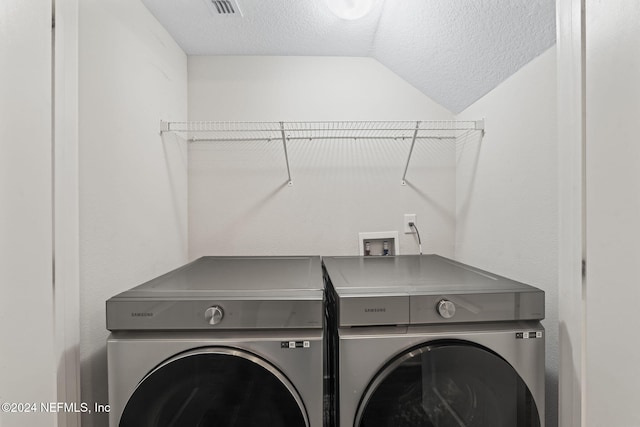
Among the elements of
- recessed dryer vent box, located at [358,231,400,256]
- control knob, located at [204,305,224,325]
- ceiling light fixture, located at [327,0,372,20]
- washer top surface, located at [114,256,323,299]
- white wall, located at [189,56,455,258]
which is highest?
ceiling light fixture, located at [327,0,372,20]

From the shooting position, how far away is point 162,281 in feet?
3.76

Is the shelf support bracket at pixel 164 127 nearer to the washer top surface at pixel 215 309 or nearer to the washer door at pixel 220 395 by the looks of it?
the washer top surface at pixel 215 309

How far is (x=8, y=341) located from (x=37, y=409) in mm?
235

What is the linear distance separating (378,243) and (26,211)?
1547mm

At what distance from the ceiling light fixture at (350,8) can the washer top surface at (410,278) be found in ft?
3.86

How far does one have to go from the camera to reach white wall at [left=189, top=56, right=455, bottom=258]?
1794mm

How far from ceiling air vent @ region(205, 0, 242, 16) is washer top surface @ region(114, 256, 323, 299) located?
1211 millimetres

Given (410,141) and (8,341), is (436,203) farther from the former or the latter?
(8,341)

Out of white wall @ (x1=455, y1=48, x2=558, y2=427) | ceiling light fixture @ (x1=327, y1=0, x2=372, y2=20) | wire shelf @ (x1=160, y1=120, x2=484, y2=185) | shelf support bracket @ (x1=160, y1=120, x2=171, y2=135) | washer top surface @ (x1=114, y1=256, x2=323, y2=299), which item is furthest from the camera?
wire shelf @ (x1=160, y1=120, x2=484, y2=185)

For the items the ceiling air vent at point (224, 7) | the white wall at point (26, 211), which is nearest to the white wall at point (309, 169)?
the ceiling air vent at point (224, 7)

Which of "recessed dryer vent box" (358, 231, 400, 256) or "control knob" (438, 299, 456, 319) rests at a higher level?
"recessed dryer vent box" (358, 231, 400, 256)

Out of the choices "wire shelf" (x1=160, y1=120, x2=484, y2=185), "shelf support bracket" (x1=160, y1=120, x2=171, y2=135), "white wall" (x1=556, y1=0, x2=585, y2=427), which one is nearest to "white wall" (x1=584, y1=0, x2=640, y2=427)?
"white wall" (x1=556, y1=0, x2=585, y2=427)

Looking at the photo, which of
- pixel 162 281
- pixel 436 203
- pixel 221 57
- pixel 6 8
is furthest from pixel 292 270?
pixel 221 57

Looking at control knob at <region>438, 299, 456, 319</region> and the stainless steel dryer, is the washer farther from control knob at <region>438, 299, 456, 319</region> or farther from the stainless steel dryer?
control knob at <region>438, 299, 456, 319</region>
